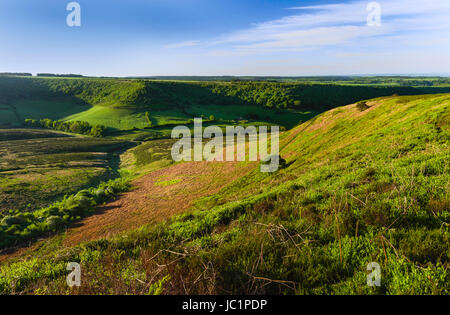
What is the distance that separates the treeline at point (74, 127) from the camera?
8562 centimetres

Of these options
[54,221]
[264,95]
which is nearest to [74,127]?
[54,221]

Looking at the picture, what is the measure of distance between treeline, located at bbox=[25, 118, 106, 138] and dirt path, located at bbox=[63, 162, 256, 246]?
61.8m

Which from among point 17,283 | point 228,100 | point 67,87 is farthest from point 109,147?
point 67,87

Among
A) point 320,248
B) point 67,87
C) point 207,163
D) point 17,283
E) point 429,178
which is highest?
point 67,87

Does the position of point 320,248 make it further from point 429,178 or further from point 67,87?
point 67,87

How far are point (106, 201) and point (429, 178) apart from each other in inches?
1172

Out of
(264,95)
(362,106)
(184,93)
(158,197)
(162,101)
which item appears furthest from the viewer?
(184,93)

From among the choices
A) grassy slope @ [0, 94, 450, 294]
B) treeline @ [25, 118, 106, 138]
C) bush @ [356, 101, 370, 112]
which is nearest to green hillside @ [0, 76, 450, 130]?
treeline @ [25, 118, 106, 138]

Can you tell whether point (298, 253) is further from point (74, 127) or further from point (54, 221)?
point (74, 127)

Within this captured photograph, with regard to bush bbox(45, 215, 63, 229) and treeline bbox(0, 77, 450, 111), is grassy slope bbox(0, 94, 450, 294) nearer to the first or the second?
bush bbox(45, 215, 63, 229)

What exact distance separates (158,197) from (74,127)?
297 ft

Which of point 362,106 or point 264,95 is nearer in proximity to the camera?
point 362,106

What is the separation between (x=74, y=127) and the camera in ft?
302

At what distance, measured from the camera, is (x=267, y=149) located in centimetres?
3534
